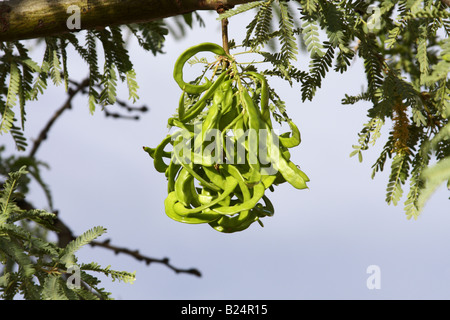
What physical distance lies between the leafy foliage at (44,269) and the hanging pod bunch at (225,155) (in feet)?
1.50

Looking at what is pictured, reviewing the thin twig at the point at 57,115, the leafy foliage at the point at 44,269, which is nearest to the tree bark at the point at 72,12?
the leafy foliage at the point at 44,269

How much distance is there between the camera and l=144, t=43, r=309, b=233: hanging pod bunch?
2.01 meters

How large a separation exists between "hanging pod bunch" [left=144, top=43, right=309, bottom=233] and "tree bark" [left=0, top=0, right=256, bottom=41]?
0.61 metres

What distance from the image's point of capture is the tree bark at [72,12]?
2.69 m

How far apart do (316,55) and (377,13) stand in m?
0.32

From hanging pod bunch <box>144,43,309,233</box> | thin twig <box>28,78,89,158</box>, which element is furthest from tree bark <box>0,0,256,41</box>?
thin twig <box>28,78,89,158</box>

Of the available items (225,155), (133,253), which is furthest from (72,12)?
(133,253)

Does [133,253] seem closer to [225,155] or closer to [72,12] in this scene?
[72,12]

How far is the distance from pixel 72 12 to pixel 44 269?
1.23m

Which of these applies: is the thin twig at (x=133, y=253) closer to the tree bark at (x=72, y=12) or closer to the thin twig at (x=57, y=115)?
the thin twig at (x=57, y=115)

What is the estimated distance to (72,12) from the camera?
2758 mm
